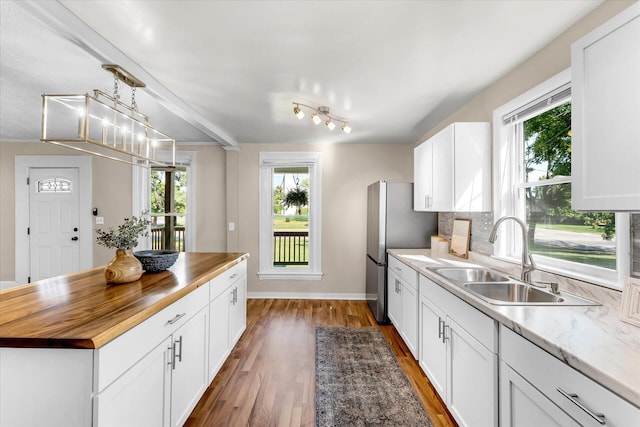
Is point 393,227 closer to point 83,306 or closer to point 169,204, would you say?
point 83,306

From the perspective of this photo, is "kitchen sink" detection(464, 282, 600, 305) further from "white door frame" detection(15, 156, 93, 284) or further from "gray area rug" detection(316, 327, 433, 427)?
"white door frame" detection(15, 156, 93, 284)

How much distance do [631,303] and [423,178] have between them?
2196 millimetres

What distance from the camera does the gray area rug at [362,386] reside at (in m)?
A: 1.93

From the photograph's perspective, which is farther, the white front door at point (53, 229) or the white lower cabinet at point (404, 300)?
the white front door at point (53, 229)

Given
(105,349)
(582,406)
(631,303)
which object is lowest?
(582,406)

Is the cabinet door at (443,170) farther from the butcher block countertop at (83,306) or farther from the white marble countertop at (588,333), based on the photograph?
the butcher block countertop at (83,306)

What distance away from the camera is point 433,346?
7.11ft

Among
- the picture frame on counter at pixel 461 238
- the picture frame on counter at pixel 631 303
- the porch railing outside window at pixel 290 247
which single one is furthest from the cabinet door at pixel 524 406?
the porch railing outside window at pixel 290 247

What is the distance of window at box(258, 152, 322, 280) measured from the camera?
458cm

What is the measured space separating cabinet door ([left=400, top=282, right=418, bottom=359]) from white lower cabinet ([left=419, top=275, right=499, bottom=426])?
17 cm

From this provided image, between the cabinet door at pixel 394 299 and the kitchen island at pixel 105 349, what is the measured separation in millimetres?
1867

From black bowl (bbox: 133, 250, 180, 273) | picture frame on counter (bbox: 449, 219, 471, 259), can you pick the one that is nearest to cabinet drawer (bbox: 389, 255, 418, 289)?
picture frame on counter (bbox: 449, 219, 471, 259)

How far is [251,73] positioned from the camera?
7.61ft

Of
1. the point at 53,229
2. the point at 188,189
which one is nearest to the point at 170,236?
the point at 188,189
